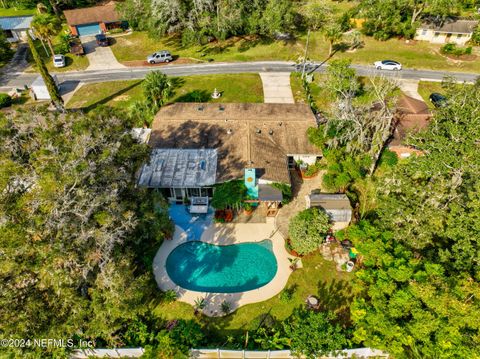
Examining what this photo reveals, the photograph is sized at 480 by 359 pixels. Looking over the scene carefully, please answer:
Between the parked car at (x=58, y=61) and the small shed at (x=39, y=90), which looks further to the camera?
the parked car at (x=58, y=61)

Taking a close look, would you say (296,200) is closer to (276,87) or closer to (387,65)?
(276,87)

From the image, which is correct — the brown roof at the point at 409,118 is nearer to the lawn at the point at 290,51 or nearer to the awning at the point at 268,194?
the awning at the point at 268,194

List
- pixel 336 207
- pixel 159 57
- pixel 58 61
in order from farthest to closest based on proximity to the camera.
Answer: pixel 159 57 → pixel 58 61 → pixel 336 207

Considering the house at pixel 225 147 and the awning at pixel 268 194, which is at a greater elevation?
the house at pixel 225 147

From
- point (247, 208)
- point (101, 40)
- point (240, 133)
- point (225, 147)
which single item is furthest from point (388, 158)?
point (101, 40)

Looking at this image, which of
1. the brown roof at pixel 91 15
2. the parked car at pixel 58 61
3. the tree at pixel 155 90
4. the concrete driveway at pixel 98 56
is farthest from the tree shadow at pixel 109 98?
the brown roof at pixel 91 15

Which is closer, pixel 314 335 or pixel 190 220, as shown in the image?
pixel 314 335
